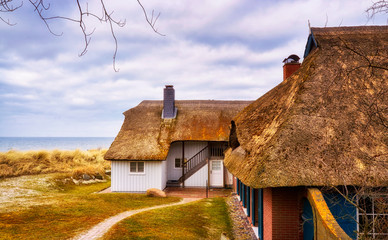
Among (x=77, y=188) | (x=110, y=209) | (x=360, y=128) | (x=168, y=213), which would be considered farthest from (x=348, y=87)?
(x=77, y=188)

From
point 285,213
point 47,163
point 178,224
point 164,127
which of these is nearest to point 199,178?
point 164,127

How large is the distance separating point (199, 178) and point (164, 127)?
5.10 m

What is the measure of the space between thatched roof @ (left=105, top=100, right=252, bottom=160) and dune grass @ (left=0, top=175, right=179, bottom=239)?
338 cm

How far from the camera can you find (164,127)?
22.3m

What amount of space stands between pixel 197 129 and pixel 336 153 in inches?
628

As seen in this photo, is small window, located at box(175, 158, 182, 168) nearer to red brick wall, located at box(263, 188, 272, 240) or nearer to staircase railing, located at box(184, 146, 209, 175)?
staircase railing, located at box(184, 146, 209, 175)

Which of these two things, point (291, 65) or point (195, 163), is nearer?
point (291, 65)

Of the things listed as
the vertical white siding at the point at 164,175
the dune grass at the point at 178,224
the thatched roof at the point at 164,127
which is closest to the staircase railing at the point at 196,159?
the thatched roof at the point at 164,127

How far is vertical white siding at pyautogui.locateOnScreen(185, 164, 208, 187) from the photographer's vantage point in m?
21.6

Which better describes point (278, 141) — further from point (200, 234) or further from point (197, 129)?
point (197, 129)

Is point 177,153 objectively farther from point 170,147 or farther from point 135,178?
point 135,178

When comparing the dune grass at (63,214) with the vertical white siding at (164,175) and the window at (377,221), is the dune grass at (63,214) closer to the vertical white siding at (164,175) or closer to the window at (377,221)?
the vertical white siding at (164,175)

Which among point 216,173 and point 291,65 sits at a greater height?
point 291,65

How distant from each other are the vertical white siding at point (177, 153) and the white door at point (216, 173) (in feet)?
5.69
